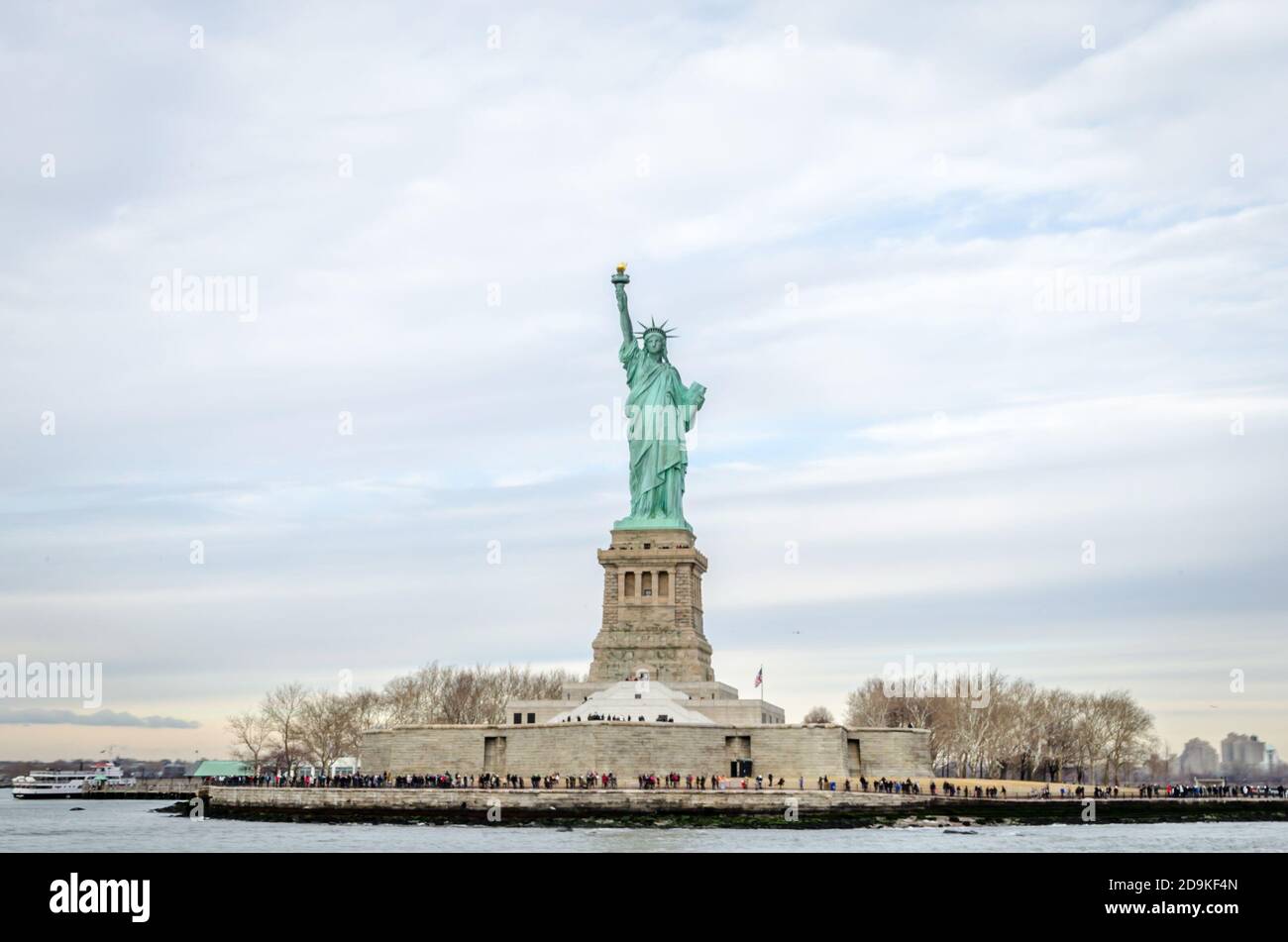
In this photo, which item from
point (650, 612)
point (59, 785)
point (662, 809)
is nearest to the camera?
point (662, 809)

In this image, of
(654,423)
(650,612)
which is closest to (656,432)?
(654,423)

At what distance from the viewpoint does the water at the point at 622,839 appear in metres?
41.9

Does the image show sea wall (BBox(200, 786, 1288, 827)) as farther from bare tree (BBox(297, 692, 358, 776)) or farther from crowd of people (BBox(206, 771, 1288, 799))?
bare tree (BBox(297, 692, 358, 776))

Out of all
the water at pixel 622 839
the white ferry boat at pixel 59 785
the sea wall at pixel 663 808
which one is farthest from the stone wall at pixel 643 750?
the white ferry boat at pixel 59 785

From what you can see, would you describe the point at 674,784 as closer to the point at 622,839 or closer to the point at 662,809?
the point at 662,809

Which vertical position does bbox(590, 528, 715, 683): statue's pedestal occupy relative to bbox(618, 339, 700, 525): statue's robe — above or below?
below

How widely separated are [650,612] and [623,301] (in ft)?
45.2

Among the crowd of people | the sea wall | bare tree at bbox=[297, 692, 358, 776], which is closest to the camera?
the sea wall

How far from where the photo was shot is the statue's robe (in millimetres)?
70688

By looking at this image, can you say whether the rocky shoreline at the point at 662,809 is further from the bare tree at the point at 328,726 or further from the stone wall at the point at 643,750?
the bare tree at the point at 328,726

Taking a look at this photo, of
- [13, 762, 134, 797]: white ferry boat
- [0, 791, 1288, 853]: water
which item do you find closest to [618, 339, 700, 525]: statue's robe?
[0, 791, 1288, 853]: water

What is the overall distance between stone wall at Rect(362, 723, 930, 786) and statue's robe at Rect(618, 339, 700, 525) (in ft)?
44.0

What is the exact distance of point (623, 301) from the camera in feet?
235
